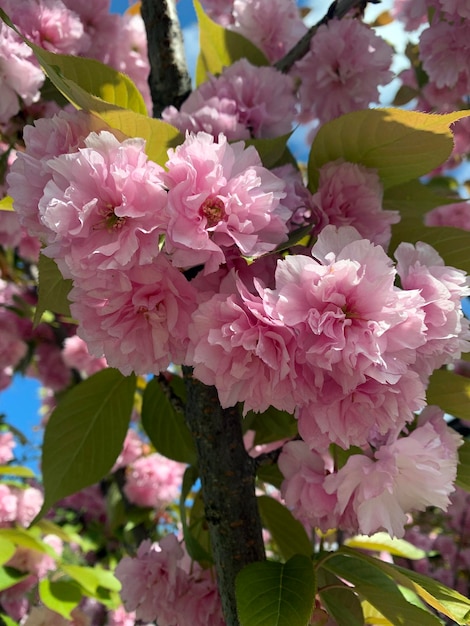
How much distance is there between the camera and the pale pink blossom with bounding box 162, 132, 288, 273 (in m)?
0.52

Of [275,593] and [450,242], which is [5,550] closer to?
[275,593]

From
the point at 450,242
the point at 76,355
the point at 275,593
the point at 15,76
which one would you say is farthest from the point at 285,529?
the point at 76,355

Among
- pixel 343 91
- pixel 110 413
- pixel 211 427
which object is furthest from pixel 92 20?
pixel 211 427

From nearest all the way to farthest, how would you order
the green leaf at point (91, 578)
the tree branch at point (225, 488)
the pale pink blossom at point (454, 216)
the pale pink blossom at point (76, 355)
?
the tree branch at point (225, 488) → the green leaf at point (91, 578) → the pale pink blossom at point (454, 216) → the pale pink blossom at point (76, 355)

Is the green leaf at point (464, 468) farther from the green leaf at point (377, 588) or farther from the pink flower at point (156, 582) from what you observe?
the pink flower at point (156, 582)

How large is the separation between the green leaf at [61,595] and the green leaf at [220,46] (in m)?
1.14

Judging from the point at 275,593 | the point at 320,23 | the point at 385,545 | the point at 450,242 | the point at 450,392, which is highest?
the point at 320,23

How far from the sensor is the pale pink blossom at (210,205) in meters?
0.52

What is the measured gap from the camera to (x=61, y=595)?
1.38 meters

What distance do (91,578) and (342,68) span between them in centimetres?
131

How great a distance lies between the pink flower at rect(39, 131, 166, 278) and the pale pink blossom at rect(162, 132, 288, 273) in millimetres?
20

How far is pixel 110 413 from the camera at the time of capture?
0.93 metres

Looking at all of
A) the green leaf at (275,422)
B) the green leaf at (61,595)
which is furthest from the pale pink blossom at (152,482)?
the green leaf at (275,422)

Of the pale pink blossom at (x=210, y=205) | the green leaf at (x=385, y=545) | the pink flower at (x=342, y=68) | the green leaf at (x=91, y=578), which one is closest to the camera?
the pale pink blossom at (x=210, y=205)
